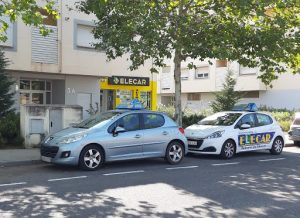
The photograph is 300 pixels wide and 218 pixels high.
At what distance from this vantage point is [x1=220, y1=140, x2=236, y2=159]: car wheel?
13.5m

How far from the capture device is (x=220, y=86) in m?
41.1

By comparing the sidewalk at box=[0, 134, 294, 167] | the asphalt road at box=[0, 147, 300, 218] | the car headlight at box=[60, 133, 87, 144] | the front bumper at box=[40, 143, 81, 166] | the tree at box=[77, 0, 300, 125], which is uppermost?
the tree at box=[77, 0, 300, 125]

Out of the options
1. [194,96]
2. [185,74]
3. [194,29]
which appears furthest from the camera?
[194,96]

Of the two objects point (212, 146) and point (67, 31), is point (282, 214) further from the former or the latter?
point (67, 31)

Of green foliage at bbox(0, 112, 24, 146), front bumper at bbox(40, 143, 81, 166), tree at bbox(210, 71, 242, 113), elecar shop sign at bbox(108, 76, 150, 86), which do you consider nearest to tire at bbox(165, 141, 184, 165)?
front bumper at bbox(40, 143, 81, 166)

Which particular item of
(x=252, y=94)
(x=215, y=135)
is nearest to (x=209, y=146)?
(x=215, y=135)

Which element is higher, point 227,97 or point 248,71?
point 248,71

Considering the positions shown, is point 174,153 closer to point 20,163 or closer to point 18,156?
point 20,163

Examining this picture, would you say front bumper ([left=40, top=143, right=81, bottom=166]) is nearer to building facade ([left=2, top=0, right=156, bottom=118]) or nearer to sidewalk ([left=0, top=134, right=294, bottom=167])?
sidewalk ([left=0, top=134, right=294, bottom=167])

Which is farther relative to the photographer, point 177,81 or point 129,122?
point 177,81

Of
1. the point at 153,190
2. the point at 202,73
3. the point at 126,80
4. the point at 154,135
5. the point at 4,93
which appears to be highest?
the point at 202,73

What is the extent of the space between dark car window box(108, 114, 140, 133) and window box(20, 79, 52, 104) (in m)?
12.6

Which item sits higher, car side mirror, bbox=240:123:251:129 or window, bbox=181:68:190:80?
window, bbox=181:68:190:80

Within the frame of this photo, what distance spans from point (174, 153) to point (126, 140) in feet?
5.48
